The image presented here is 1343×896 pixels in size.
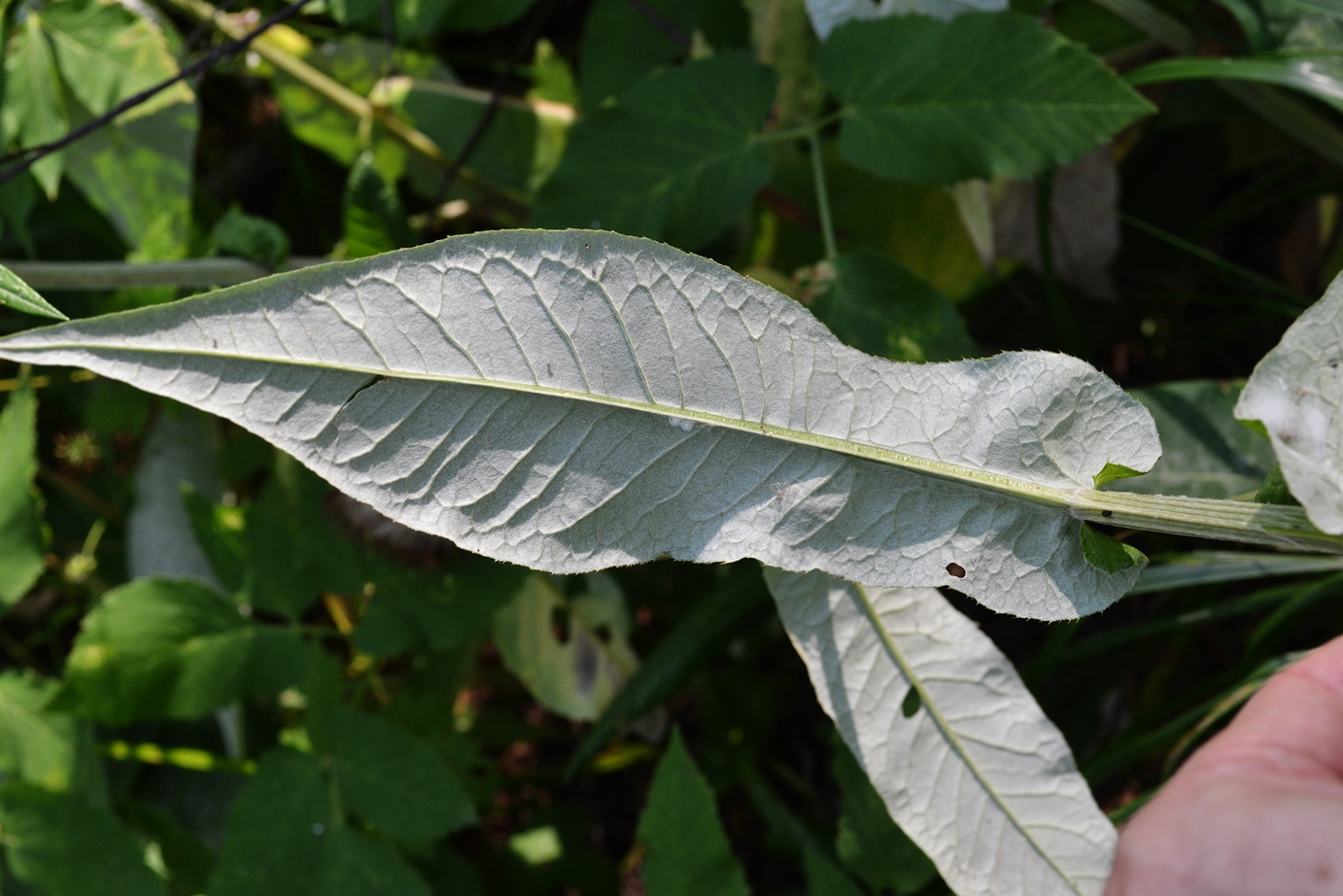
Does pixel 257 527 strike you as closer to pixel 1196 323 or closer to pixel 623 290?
pixel 623 290

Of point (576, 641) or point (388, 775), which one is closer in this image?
point (388, 775)

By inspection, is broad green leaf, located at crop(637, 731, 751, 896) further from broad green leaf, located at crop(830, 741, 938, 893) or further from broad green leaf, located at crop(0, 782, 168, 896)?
broad green leaf, located at crop(0, 782, 168, 896)

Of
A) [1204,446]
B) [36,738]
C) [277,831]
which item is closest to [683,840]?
[277,831]

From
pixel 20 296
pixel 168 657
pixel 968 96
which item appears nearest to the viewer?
pixel 20 296

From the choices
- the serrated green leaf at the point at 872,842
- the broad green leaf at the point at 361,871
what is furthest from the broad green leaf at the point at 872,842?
the broad green leaf at the point at 361,871

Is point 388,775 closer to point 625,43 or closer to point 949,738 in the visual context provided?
point 949,738

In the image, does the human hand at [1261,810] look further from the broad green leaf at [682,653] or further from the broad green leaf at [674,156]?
the broad green leaf at [674,156]

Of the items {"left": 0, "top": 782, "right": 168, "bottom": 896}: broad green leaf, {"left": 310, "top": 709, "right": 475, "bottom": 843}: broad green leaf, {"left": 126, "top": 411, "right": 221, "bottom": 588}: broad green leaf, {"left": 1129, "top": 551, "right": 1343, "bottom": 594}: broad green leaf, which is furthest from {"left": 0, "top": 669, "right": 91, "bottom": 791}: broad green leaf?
{"left": 1129, "top": 551, "right": 1343, "bottom": 594}: broad green leaf

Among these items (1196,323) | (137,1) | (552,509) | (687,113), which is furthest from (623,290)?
(1196,323)
